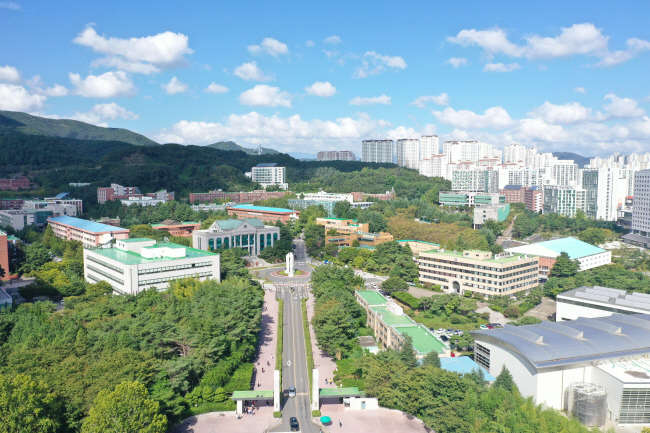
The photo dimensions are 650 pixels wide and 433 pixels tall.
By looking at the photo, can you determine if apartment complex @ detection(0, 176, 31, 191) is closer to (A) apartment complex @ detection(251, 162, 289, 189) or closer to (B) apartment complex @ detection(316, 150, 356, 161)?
(A) apartment complex @ detection(251, 162, 289, 189)

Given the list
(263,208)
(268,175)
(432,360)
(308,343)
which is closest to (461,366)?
(432,360)

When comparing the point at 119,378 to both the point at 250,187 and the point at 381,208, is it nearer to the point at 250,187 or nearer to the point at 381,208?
the point at 381,208

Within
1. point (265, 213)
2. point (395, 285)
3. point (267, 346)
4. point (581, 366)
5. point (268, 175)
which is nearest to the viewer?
point (581, 366)

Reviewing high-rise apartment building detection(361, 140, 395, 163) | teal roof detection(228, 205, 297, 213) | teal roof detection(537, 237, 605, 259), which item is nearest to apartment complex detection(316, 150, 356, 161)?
high-rise apartment building detection(361, 140, 395, 163)

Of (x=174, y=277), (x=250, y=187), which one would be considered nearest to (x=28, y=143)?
(x=250, y=187)

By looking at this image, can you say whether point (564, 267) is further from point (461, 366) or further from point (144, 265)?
point (144, 265)

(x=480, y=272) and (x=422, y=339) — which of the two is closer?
(x=422, y=339)
